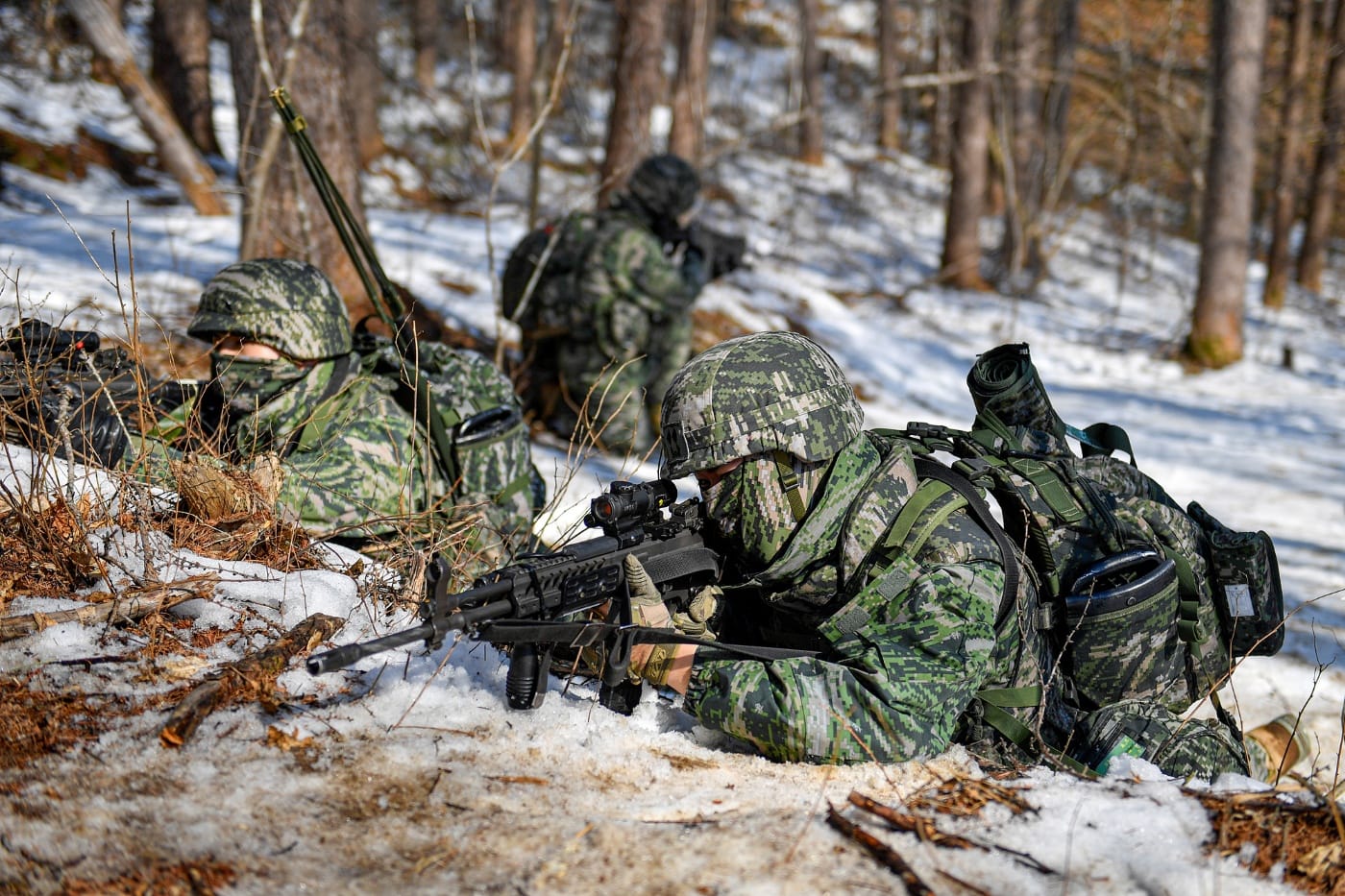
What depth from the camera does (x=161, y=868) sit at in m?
1.78

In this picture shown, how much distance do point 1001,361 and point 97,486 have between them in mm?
2915

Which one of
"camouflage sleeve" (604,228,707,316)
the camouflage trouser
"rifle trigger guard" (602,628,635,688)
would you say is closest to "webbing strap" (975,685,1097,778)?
the camouflage trouser

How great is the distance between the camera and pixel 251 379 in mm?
3832

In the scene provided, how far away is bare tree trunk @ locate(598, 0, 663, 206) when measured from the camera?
28.8 ft

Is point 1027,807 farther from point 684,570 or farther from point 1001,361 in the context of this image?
point 1001,361

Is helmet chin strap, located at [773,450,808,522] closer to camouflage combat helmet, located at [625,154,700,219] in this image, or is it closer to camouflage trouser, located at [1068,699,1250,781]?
camouflage trouser, located at [1068,699,1250,781]

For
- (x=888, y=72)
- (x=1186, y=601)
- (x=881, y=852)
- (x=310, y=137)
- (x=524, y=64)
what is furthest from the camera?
(x=888, y=72)

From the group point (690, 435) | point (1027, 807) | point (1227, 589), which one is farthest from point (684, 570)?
point (1227, 589)

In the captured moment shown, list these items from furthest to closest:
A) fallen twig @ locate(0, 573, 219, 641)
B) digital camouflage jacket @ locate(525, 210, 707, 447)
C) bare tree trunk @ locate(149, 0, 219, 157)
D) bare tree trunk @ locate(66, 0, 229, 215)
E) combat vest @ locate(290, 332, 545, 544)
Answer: bare tree trunk @ locate(149, 0, 219, 157)
bare tree trunk @ locate(66, 0, 229, 215)
digital camouflage jacket @ locate(525, 210, 707, 447)
combat vest @ locate(290, 332, 545, 544)
fallen twig @ locate(0, 573, 219, 641)

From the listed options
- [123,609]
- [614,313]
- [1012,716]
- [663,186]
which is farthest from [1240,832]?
[663,186]

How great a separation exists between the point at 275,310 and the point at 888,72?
64.7ft

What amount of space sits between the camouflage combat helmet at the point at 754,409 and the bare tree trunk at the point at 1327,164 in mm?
15177

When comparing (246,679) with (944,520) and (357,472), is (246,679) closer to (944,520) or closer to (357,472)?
(357,472)

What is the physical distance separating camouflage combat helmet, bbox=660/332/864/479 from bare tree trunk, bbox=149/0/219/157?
1179cm
